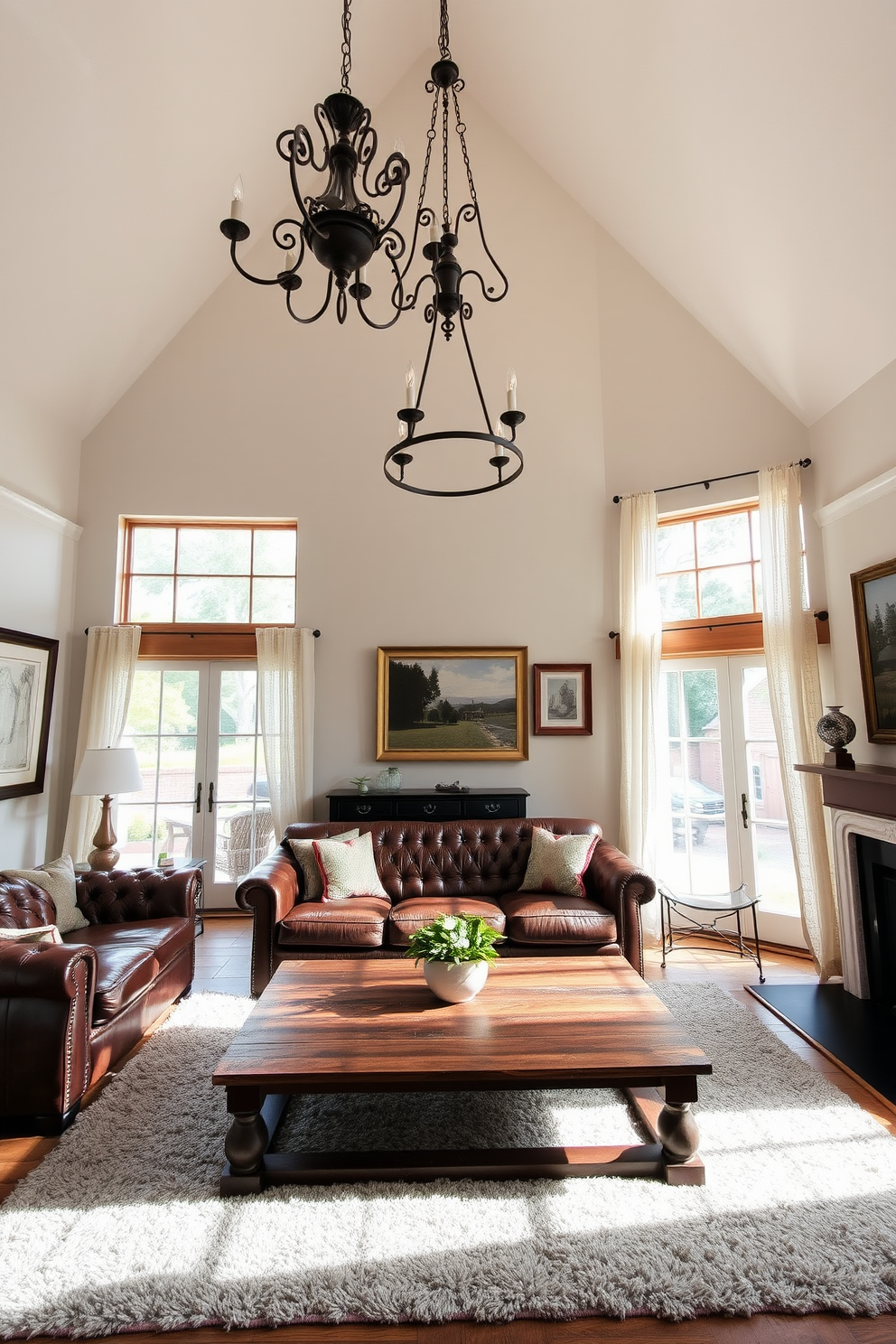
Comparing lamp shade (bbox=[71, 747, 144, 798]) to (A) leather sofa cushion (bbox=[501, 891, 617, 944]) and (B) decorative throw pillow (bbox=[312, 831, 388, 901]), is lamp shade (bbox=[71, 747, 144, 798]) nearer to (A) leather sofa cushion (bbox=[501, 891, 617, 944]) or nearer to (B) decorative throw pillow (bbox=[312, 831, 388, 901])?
(B) decorative throw pillow (bbox=[312, 831, 388, 901])

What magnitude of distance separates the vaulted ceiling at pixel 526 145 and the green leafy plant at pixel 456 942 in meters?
3.90

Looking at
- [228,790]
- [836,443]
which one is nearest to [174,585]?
[228,790]

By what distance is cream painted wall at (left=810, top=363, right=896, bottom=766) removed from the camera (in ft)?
13.3

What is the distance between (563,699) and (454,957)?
3172 millimetres

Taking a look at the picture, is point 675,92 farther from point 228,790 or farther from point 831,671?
point 228,790

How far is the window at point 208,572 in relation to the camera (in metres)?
5.95

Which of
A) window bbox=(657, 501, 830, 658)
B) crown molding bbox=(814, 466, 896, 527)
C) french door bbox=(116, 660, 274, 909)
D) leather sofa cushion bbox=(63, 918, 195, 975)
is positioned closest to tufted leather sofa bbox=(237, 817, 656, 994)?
leather sofa cushion bbox=(63, 918, 195, 975)

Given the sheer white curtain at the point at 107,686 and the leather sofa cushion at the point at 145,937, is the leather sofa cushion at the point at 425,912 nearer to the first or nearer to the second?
the leather sofa cushion at the point at 145,937

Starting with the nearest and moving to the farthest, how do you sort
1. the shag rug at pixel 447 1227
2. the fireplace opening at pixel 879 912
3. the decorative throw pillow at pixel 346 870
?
the shag rug at pixel 447 1227 < the fireplace opening at pixel 879 912 < the decorative throw pillow at pixel 346 870

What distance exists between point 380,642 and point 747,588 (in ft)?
9.53

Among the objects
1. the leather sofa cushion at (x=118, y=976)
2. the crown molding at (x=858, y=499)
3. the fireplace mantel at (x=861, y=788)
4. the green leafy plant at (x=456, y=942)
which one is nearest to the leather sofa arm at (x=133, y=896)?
the leather sofa cushion at (x=118, y=976)

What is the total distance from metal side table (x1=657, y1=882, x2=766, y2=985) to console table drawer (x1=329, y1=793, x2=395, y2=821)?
1.99 m

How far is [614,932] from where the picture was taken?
160 inches

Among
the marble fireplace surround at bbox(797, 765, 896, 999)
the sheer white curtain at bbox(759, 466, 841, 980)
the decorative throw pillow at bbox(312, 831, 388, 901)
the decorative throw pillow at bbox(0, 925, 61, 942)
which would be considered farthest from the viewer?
the sheer white curtain at bbox(759, 466, 841, 980)
